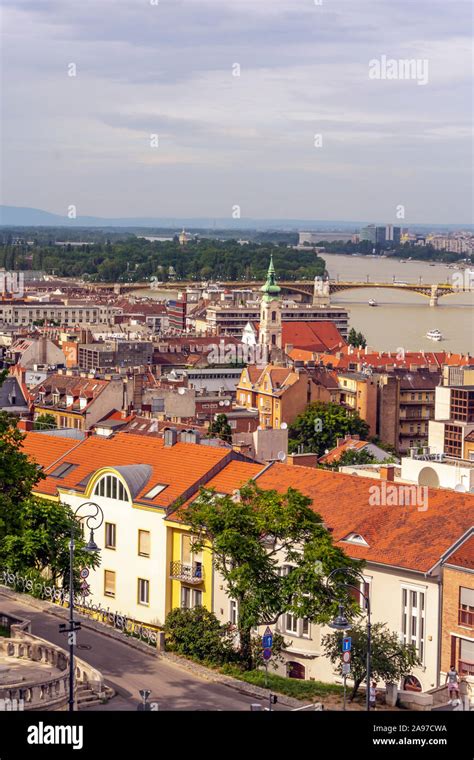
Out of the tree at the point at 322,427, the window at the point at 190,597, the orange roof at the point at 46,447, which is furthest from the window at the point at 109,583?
the tree at the point at 322,427

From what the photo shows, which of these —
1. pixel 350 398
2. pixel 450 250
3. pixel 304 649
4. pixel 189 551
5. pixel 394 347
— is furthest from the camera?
pixel 450 250

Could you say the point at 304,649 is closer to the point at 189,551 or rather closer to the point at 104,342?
the point at 189,551

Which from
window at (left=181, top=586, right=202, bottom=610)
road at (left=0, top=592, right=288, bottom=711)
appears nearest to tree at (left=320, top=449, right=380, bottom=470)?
window at (left=181, top=586, right=202, bottom=610)

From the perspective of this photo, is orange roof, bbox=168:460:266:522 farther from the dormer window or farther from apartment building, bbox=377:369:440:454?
apartment building, bbox=377:369:440:454

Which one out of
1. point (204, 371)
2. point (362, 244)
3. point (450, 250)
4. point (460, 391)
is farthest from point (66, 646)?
point (362, 244)

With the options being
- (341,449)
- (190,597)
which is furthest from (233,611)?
(341,449)
